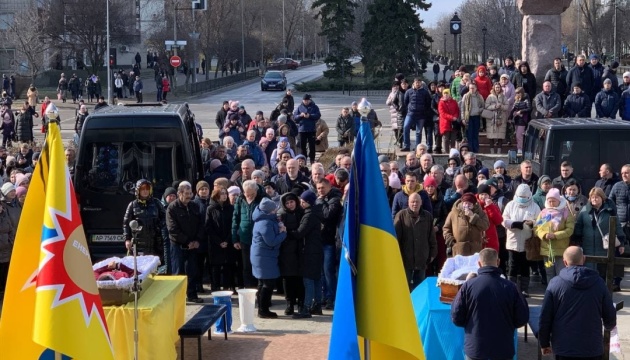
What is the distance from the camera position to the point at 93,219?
50.8 ft

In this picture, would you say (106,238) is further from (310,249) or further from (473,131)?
(473,131)

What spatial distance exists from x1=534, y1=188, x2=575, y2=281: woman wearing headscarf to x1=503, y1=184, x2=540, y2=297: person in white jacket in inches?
6.5

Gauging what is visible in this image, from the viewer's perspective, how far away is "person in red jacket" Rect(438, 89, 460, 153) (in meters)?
21.9

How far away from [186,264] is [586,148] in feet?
20.6

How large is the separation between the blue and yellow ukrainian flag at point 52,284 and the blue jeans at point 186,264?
6530mm

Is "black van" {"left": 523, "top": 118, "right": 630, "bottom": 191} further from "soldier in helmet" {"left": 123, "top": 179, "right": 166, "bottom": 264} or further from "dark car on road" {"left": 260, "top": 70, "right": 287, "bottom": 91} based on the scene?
"dark car on road" {"left": 260, "top": 70, "right": 287, "bottom": 91}

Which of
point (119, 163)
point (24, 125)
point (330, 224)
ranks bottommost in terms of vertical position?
point (330, 224)

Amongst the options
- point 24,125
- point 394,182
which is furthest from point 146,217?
point 24,125

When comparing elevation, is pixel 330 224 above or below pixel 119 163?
below

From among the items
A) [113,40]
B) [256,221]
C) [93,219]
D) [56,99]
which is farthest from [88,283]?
[113,40]

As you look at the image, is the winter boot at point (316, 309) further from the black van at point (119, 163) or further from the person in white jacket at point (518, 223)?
the black van at point (119, 163)

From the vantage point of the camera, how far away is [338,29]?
64.0m

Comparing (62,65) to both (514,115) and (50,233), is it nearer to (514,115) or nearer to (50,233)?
(514,115)

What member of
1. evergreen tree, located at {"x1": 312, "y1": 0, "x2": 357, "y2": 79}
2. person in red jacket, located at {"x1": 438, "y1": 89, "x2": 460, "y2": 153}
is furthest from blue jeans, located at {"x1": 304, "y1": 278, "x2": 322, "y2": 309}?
evergreen tree, located at {"x1": 312, "y1": 0, "x2": 357, "y2": 79}
